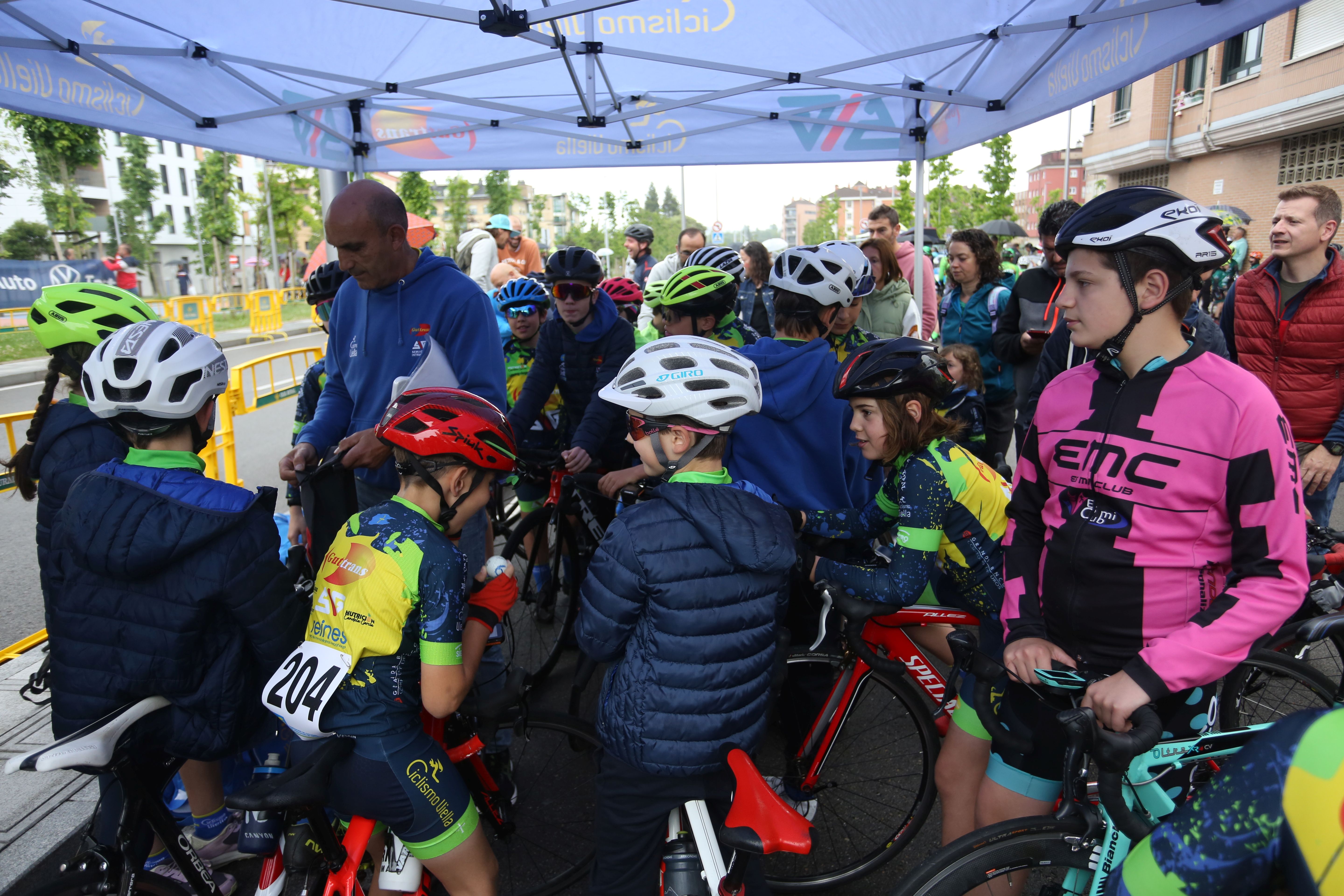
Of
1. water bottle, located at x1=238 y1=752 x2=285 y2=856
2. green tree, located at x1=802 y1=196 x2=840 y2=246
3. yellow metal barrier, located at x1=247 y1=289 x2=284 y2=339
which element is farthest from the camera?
green tree, located at x1=802 y1=196 x2=840 y2=246

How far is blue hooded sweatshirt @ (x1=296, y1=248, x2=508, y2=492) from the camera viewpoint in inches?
130

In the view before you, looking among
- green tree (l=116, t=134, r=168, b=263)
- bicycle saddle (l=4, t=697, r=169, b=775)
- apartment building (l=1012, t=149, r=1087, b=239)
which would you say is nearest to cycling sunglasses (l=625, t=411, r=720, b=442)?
bicycle saddle (l=4, t=697, r=169, b=775)

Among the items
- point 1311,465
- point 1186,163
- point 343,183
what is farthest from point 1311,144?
point 343,183

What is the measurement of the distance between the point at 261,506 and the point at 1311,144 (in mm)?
29919

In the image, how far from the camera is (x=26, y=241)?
3944cm

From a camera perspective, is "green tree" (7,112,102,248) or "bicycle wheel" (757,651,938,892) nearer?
"bicycle wheel" (757,651,938,892)

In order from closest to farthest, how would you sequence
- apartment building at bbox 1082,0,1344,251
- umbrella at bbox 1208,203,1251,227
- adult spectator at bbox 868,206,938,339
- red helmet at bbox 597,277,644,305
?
red helmet at bbox 597,277,644,305
adult spectator at bbox 868,206,938,339
umbrella at bbox 1208,203,1251,227
apartment building at bbox 1082,0,1344,251

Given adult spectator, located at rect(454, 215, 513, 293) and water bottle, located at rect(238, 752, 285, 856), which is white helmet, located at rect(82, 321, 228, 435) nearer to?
water bottle, located at rect(238, 752, 285, 856)

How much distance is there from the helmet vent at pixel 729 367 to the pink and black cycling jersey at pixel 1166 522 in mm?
830

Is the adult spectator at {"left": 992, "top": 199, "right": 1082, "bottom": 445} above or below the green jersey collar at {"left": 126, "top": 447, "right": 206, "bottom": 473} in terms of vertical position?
above

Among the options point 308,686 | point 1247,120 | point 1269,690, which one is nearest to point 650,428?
point 308,686

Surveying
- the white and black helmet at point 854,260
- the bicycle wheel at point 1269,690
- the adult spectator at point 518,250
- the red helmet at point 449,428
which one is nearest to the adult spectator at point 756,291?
the adult spectator at point 518,250

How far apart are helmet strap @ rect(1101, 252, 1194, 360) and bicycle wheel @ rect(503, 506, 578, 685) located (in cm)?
317

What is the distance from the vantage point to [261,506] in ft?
7.54
